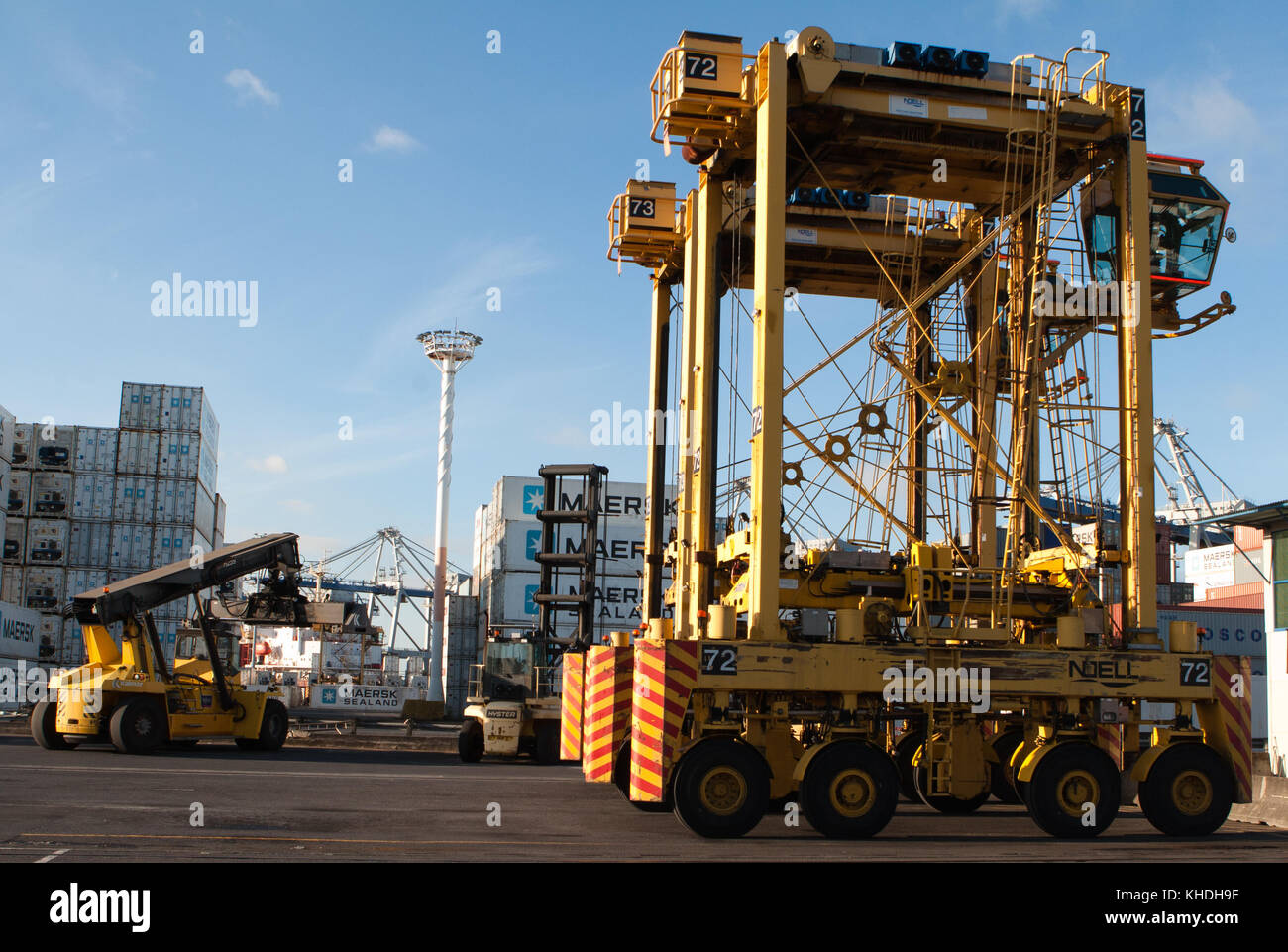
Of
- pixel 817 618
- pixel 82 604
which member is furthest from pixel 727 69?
pixel 82 604

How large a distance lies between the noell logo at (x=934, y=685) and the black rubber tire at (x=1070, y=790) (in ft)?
3.41

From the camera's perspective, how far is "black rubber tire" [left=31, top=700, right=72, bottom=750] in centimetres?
2433

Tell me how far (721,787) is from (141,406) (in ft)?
160

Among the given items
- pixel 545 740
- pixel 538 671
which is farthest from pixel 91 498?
pixel 545 740

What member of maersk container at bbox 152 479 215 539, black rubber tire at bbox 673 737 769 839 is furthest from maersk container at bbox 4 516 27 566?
black rubber tire at bbox 673 737 769 839

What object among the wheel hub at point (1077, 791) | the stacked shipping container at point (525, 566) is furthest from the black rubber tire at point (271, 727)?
the stacked shipping container at point (525, 566)

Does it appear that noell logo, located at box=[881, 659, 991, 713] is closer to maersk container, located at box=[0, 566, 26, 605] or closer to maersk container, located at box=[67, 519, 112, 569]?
maersk container, located at box=[67, 519, 112, 569]

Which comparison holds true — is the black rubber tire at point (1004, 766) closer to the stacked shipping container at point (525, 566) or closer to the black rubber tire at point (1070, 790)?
the black rubber tire at point (1070, 790)

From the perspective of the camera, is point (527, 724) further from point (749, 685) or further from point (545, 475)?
point (749, 685)

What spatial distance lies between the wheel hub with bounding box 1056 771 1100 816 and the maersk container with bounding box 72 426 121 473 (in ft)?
163

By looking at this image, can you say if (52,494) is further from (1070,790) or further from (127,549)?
(1070,790)

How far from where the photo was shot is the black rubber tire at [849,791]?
12.4 metres

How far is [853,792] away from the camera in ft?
41.0
